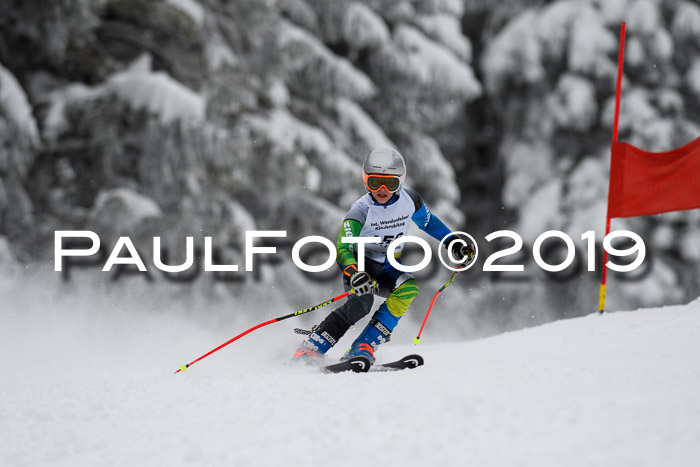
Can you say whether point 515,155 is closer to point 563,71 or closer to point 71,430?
point 563,71

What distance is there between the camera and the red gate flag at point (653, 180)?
5.13 metres

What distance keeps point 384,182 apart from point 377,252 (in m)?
0.49

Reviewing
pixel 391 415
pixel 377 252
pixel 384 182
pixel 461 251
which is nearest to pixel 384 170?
pixel 384 182

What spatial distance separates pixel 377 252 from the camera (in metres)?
4.37

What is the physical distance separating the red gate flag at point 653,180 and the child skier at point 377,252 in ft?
5.58

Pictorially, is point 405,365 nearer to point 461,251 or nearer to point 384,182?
point 461,251

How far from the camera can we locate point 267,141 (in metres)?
10.1

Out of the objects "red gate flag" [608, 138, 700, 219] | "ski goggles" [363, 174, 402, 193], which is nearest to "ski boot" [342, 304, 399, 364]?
"ski goggles" [363, 174, 402, 193]

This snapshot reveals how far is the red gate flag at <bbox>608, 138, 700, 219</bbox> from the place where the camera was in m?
5.13

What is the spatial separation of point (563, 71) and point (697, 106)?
2.31 metres

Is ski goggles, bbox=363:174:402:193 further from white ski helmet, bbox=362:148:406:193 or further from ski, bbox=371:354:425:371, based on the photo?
ski, bbox=371:354:425:371

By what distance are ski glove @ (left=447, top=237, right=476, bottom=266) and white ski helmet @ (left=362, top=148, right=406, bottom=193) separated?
2.12 ft

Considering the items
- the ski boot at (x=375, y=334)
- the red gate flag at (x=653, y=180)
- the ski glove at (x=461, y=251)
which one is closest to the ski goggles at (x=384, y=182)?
the ski glove at (x=461, y=251)

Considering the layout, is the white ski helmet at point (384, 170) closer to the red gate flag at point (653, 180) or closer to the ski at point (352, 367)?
the ski at point (352, 367)
